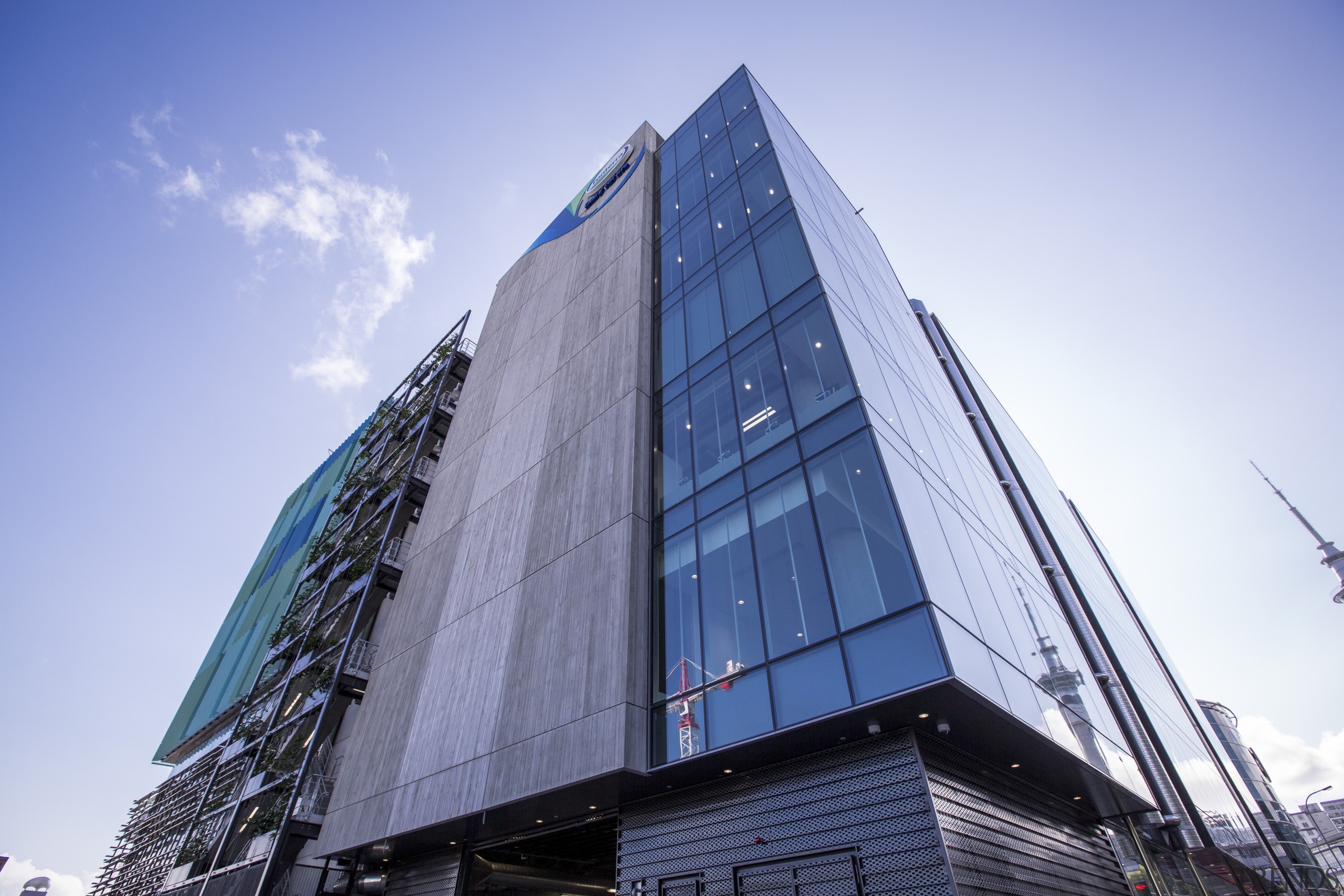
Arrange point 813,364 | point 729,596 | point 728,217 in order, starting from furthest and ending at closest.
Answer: point 728,217, point 813,364, point 729,596

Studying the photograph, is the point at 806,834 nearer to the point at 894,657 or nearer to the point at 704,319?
the point at 894,657

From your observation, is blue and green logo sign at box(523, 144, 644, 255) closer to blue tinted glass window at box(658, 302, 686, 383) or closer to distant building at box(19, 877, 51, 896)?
blue tinted glass window at box(658, 302, 686, 383)

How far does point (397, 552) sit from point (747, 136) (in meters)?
20.1

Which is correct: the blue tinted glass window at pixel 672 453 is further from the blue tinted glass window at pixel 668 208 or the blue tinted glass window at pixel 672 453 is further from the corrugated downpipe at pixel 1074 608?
the corrugated downpipe at pixel 1074 608

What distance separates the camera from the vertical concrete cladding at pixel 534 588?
41.7 feet

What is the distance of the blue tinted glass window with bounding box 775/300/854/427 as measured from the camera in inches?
508

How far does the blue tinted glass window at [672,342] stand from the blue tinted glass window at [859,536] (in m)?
6.47

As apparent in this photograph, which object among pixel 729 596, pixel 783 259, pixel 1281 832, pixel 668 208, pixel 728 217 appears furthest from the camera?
pixel 1281 832

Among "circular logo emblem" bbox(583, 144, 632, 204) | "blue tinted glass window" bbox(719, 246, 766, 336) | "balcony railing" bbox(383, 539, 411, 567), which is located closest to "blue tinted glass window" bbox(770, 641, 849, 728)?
"blue tinted glass window" bbox(719, 246, 766, 336)

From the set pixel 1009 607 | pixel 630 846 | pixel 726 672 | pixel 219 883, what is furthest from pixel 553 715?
pixel 219 883

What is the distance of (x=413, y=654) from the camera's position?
62.0ft

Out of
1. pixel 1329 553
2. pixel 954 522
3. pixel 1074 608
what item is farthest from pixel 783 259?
pixel 1329 553

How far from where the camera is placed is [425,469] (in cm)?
2905

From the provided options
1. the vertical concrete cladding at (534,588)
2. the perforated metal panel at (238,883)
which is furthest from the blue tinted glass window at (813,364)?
the perforated metal panel at (238,883)
